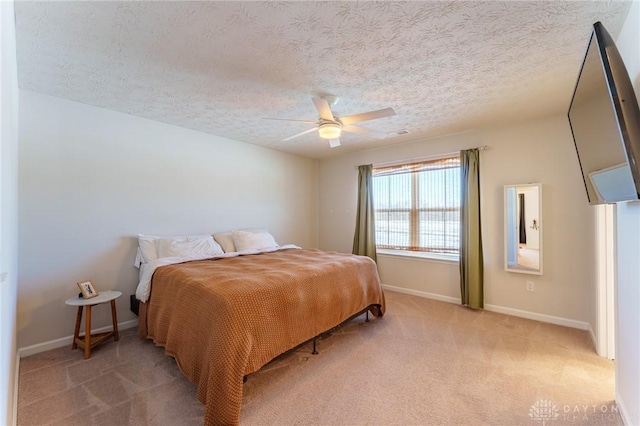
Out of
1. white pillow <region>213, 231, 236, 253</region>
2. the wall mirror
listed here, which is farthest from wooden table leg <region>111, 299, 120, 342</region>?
the wall mirror

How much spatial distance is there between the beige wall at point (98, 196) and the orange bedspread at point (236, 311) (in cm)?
81

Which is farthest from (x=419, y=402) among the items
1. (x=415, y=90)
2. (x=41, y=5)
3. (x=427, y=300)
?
(x=41, y=5)

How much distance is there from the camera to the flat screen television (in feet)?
3.93

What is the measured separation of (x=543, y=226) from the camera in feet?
10.4

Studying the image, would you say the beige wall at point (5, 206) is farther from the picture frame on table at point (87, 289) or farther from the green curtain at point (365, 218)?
the green curtain at point (365, 218)

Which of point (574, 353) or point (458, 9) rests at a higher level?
point (458, 9)

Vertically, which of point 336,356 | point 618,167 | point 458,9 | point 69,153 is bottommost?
point 336,356

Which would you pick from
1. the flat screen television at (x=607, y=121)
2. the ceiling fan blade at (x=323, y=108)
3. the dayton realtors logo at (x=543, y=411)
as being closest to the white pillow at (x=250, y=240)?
the ceiling fan blade at (x=323, y=108)

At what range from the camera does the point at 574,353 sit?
2424mm

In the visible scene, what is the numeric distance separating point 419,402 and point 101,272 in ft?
10.9

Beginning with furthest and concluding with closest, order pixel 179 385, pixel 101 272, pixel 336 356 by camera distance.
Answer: pixel 101 272 < pixel 336 356 < pixel 179 385

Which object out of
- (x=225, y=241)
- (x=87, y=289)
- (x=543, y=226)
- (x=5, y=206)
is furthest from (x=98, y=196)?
(x=543, y=226)

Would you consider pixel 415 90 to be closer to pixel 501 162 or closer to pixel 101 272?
pixel 501 162

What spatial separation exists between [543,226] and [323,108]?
118 inches
